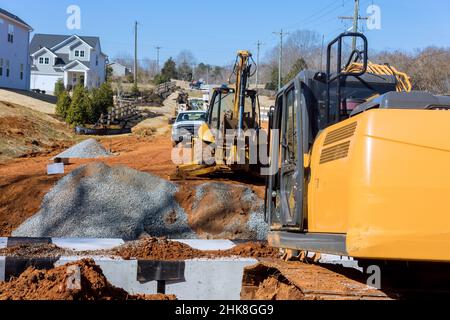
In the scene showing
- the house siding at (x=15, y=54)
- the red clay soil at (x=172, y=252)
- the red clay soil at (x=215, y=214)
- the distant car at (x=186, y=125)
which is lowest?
Answer: the red clay soil at (x=215, y=214)

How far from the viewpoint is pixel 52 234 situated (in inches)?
454

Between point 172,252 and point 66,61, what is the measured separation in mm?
71063

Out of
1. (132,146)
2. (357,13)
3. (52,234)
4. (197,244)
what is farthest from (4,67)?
(197,244)

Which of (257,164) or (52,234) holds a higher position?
(257,164)

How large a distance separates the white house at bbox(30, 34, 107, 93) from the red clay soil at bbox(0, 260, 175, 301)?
63786mm

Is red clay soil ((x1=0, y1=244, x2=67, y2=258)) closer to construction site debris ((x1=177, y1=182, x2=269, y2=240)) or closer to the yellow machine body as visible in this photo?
the yellow machine body

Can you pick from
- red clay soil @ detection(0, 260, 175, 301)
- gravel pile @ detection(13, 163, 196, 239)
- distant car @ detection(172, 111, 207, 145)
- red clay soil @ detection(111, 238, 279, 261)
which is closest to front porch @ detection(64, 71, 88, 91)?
distant car @ detection(172, 111, 207, 145)

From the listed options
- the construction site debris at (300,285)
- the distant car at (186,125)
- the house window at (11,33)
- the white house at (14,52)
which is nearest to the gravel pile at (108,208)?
the construction site debris at (300,285)

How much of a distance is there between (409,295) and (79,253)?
3504mm

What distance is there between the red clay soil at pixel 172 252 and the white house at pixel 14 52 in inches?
1740

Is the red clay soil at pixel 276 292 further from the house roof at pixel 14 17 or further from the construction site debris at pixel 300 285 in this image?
the house roof at pixel 14 17

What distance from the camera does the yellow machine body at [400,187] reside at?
371 centimetres

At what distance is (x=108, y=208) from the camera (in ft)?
41.3
